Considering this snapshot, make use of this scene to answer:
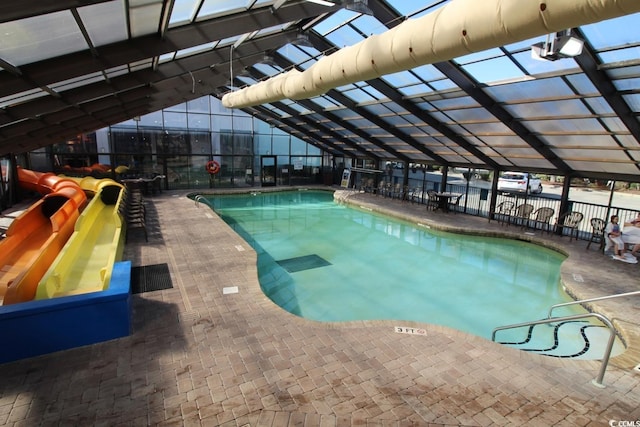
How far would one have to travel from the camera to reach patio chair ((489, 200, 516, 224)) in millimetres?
11741

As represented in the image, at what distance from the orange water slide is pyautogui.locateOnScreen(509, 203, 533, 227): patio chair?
12.4m

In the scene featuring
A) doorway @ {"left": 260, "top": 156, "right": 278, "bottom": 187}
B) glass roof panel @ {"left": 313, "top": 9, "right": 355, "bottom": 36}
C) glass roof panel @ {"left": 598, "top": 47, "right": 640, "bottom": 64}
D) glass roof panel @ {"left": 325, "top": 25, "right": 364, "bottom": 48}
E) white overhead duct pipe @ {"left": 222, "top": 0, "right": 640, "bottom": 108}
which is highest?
glass roof panel @ {"left": 313, "top": 9, "right": 355, "bottom": 36}

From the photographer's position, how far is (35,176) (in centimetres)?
1304

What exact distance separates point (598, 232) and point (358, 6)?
29.5 ft

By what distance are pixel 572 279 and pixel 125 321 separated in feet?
26.9

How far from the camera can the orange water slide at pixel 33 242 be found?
4.34 metres

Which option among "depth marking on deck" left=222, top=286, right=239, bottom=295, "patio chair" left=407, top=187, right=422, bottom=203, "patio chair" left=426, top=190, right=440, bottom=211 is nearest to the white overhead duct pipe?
"depth marking on deck" left=222, top=286, right=239, bottom=295

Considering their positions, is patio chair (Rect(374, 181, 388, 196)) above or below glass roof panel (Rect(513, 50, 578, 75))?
below

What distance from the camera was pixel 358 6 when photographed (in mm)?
6148

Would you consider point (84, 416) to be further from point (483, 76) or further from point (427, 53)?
point (483, 76)

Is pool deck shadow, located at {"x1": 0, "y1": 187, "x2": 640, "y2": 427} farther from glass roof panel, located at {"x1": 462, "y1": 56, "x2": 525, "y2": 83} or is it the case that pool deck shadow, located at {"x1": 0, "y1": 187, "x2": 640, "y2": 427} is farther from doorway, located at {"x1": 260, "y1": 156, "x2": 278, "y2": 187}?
doorway, located at {"x1": 260, "y1": 156, "x2": 278, "y2": 187}

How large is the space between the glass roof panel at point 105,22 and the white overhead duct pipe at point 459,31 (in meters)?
2.73

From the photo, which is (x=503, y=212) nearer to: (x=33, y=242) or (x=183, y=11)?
(x=183, y=11)

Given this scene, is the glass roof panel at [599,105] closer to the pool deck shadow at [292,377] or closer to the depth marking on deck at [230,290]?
the pool deck shadow at [292,377]
